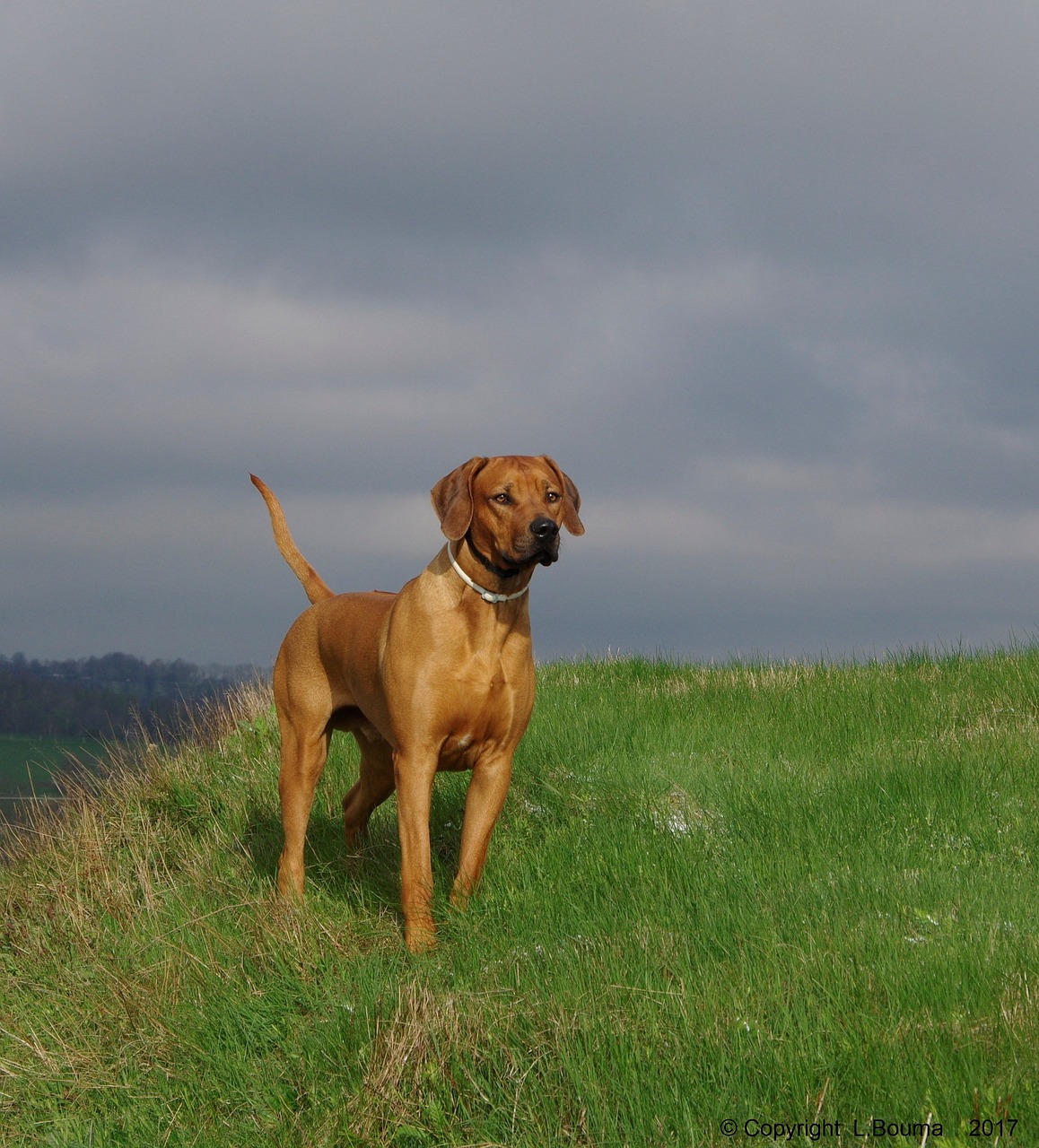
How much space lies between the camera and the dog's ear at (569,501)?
6047 mm

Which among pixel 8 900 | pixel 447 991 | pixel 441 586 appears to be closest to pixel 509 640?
pixel 441 586

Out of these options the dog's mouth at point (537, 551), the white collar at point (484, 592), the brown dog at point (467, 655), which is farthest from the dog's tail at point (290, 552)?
the dog's mouth at point (537, 551)

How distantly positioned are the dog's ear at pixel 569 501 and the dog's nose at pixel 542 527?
0.47 meters

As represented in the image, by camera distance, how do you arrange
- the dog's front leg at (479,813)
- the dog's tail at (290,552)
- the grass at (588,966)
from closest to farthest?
the grass at (588,966)
the dog's front leg at (479,813)
the dog's tail at (290,552)

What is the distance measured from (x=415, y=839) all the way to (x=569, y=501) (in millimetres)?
1975

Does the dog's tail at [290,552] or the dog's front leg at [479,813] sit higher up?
the dog's tail at [290,552]

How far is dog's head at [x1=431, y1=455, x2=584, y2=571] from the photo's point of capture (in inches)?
221

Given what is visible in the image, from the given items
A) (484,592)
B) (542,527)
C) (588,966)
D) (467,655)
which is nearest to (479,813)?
(467,655)

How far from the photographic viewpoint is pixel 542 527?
5539mm

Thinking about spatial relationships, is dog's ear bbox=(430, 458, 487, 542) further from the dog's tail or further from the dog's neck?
the dog's tail

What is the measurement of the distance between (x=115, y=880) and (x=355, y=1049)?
4.02 m

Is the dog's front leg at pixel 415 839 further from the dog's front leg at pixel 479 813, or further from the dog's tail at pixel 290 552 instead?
the dog's tail at pixel 290 552

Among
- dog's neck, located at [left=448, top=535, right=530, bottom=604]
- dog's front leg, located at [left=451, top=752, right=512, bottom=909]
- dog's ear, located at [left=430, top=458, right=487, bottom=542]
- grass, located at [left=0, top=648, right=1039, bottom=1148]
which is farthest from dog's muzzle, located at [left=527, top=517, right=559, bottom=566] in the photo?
grass, located at [left=0, top=648, right=1039, bottom=1148]

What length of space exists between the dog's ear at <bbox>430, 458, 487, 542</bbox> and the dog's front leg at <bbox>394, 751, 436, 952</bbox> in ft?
3.99
